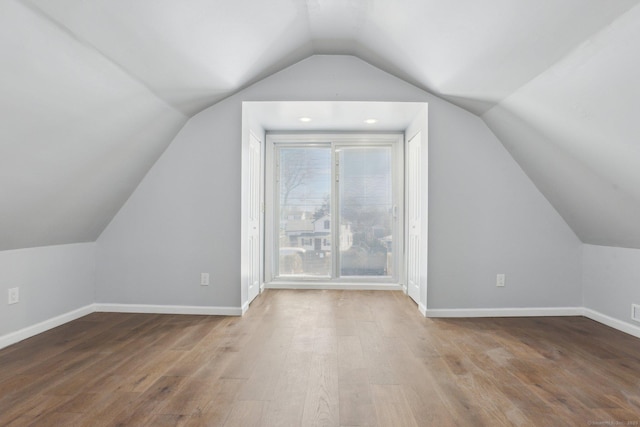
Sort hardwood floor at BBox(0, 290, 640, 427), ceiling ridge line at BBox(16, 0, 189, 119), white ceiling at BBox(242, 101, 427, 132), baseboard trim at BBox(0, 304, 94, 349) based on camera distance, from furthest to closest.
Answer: white ceiling at BBox(242, 101, 427, 132)
baseboard trim at BBox(0, 304, 94, 349)
hardwood floor at BBox(0, 290, 640, 427)
ceiling ridge line at BBox(16, 0, 189, 119)

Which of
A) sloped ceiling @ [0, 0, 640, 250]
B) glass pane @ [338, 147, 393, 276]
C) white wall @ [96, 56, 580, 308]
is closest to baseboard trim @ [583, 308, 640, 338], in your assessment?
white wall @ [96, 56, 580, 308]

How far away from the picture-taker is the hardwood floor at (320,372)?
Answer: 76.8 inches

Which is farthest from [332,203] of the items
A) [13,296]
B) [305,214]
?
[13,296]

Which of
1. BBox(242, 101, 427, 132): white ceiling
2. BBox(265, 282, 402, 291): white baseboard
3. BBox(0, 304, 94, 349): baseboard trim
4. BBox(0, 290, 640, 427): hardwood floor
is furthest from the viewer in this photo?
BBox(265, 282, 402, 291): white baseboard

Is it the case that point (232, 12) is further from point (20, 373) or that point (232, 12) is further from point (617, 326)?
point (617, 326)

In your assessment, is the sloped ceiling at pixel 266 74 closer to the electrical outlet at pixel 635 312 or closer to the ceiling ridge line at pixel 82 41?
the ceiling ridge line at pixel 82 41

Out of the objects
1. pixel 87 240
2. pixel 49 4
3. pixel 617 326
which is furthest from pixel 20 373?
pixel 617 326

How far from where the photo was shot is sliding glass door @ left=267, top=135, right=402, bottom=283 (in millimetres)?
5199

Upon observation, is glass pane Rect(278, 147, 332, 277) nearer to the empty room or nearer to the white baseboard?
the white baseboard

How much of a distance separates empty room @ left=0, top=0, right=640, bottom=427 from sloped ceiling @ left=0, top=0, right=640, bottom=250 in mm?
17

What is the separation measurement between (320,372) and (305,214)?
116 inches

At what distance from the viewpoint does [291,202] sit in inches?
207

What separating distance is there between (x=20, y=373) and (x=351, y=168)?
395cm

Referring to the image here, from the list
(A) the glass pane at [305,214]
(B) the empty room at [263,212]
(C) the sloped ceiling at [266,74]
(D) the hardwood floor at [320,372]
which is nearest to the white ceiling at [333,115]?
(B) the empty room at [263,212]
